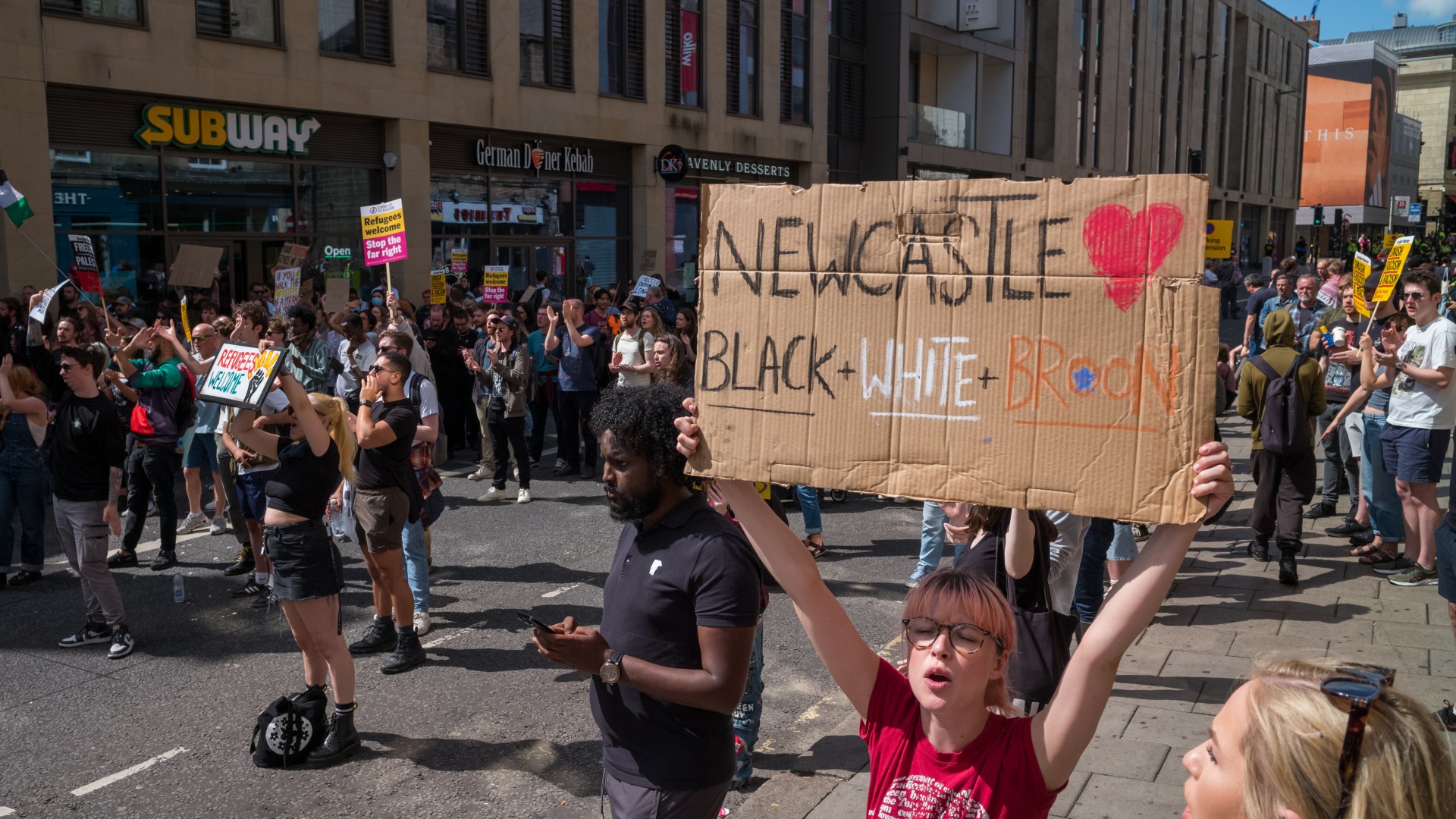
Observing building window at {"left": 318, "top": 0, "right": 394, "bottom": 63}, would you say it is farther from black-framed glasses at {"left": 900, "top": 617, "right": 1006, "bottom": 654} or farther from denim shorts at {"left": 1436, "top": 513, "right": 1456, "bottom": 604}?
black-framed glasses at {"left": 900, "top": 617, "right": 1006, "bottom": 654}

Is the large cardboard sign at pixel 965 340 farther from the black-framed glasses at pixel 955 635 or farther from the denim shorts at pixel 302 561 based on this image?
the denim shorts at pixel 302 561

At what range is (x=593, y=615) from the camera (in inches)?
293

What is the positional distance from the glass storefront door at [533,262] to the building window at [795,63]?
25.9 feet

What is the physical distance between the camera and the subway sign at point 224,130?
16.6 metres

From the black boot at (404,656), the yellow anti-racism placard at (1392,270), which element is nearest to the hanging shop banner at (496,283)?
the black boot at (404,656)

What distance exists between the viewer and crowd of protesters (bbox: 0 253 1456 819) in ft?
6.99

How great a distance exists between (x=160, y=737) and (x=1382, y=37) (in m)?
147

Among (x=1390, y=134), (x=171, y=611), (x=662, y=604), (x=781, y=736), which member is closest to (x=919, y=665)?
(x=662, y=604)

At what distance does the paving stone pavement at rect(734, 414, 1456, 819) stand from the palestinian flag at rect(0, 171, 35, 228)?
40.0 ft

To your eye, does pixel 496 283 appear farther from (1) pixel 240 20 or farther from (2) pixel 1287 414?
(2) pixel 1287 414

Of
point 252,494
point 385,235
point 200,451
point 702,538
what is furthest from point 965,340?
point 385,235

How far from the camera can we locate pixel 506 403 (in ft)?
36.5

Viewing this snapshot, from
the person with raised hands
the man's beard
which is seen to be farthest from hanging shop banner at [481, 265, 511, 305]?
the person with raised hands

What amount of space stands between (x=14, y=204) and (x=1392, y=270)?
47.8 feet
